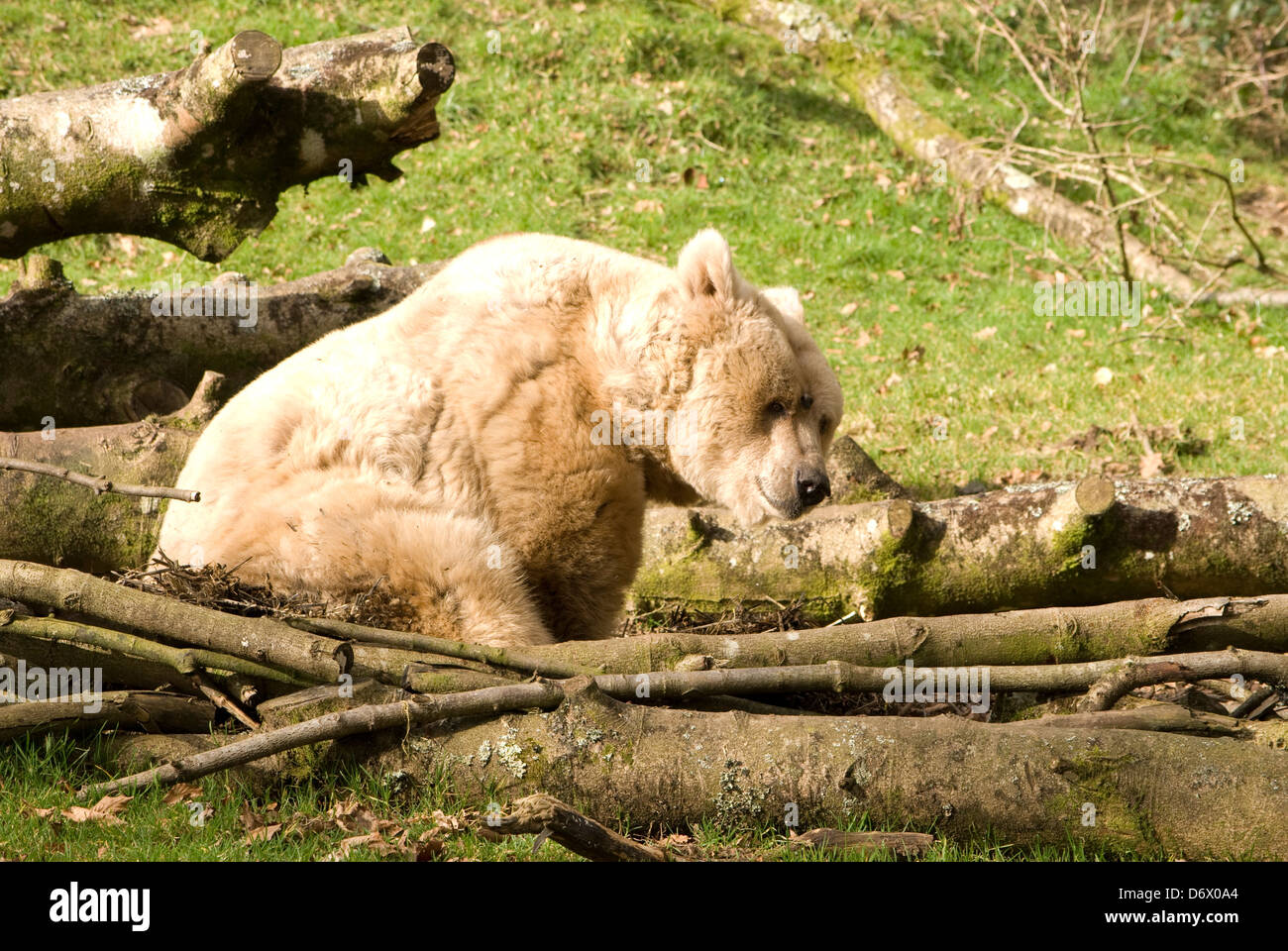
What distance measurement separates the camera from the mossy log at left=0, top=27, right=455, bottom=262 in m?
5.95

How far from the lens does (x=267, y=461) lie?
4727 mm

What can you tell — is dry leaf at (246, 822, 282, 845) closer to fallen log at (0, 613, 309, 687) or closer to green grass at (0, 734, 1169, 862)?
green grass at (0, 734, 1169, 862)

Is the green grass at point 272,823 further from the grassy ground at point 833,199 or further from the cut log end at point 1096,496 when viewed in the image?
the grassy ground at point 833,199

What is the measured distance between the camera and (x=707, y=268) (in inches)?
198

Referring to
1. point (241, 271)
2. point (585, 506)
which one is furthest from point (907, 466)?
point (241, 271)

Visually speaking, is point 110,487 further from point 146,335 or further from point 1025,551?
point 1025,551

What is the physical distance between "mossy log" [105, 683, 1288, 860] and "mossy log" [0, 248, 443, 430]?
13.1ft

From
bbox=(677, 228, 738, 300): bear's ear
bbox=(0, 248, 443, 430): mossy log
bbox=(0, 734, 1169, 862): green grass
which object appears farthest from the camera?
bbox=(0, 248, 443, 430): mossy log

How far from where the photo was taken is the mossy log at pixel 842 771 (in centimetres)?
375

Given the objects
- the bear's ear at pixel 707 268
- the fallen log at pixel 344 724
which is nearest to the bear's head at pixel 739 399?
the bear's ear at pixel 707 268

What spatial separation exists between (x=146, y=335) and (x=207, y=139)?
1.64 m

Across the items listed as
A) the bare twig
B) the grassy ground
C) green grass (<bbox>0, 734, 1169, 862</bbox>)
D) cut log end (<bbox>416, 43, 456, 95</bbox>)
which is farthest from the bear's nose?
the grassy ground

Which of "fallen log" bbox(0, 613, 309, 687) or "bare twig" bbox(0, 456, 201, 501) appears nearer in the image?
"bare twig" bbox(0, 456, 201, 501)

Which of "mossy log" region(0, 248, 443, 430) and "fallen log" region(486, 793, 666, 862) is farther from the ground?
"mossy log" region(0, 248, 443, 430)
